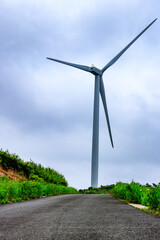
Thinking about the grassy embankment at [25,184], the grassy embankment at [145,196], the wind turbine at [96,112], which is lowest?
the grassy embankment at [145,196]

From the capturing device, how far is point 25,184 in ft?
47.9

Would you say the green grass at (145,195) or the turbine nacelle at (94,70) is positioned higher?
the turbine nacelle at (94,70)

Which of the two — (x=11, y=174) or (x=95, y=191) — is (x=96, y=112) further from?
(x=11, y=174)

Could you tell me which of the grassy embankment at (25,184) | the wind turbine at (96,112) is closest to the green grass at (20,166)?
the grassy embankment at (25,184)

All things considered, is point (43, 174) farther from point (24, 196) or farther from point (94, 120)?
point (24, 196)

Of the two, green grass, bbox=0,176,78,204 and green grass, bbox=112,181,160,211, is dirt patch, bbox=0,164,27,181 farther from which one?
green grass, bbox=112,181,160,211

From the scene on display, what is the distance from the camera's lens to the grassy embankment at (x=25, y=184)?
13.0 metres

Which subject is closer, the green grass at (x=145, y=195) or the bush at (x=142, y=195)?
the green grass at (x=145, y=195)

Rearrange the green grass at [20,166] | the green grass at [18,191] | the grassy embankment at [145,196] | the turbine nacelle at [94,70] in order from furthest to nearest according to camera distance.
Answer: the turbine nacelle at [94,70] < the green grass at [20,166] < the green grass at [18,191] < the grassy embankment at [145,196]

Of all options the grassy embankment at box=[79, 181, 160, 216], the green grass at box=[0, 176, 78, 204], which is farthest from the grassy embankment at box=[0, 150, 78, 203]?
the grassy embankment at box=[79, 181, 160, 216]

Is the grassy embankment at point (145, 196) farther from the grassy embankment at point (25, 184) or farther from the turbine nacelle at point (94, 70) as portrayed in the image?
the turbine nacelle at point (94, 70)

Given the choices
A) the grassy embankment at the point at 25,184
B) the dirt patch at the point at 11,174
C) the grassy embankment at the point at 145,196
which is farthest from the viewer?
the dirt patch at the point at 11,174

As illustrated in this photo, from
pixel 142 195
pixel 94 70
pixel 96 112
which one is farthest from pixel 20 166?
pixel 94 70

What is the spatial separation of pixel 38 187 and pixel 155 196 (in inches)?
377
